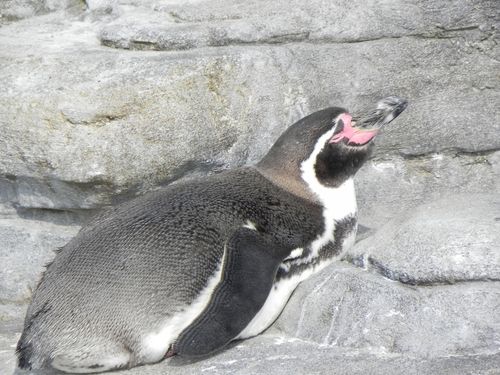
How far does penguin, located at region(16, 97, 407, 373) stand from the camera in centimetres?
276

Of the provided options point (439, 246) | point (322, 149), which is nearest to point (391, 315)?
point (439, 246)

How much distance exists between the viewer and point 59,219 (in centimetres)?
376

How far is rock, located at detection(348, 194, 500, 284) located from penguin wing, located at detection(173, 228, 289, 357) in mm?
372

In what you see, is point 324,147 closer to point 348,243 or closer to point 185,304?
point 348,243

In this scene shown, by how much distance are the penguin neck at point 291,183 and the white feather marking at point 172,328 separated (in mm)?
539

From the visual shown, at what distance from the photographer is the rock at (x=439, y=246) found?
2.86 meters

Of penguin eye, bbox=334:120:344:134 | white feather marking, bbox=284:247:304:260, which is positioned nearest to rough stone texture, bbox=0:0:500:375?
white feather marking, bbox=284:247:304:260

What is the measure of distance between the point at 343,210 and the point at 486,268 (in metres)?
0.65

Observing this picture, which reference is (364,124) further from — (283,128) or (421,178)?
(421,178)

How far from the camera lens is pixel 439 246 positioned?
2.95 m

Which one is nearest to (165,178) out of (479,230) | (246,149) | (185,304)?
(246,149)

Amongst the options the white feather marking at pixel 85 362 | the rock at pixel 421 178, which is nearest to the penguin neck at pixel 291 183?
the rock at pixel 421 178

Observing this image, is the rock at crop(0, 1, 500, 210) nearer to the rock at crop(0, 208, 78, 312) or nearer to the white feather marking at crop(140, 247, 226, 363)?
the rock at crop(0, 208, 78, 312)

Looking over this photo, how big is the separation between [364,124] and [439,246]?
63 cm
